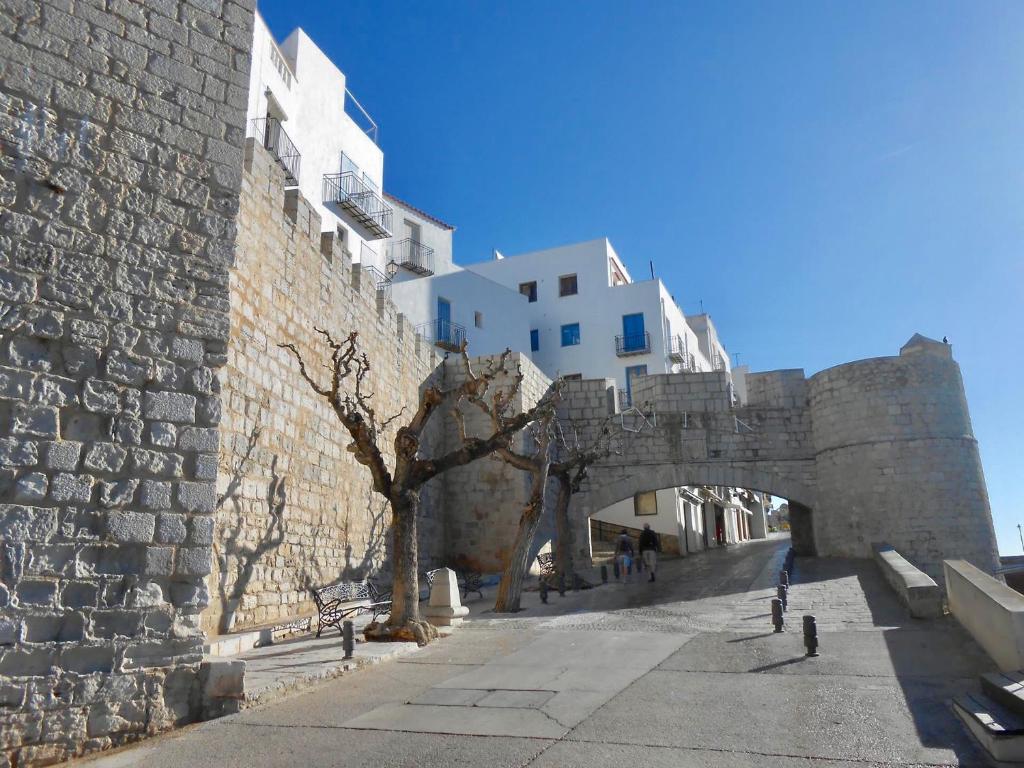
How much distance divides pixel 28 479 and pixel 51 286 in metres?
1.11

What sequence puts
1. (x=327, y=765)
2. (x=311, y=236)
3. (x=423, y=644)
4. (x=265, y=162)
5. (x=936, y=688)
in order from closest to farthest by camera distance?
(x=327, y=765)
(x=936, y=688)
(x=423, y=644)
(x=265, y=162)
(x=311, y=236)

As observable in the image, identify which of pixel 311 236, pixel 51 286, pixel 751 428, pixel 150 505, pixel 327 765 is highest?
pixel 311 236

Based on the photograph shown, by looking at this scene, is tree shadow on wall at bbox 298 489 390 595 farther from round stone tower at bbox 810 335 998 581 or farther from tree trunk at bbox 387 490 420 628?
round stone tower at bbox 810 335 998 581

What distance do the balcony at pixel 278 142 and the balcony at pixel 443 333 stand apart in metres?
7.63

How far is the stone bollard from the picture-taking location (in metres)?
8.58

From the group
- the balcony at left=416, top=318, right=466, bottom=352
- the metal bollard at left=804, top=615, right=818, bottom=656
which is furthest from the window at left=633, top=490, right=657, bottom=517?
the metal bollard at left=804, top=615, right=818, bottom=656

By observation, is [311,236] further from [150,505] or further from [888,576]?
[888,576]

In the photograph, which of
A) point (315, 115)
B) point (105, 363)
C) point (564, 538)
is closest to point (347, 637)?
point (105, 363)

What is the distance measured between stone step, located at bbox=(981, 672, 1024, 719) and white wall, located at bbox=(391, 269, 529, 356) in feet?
66.3

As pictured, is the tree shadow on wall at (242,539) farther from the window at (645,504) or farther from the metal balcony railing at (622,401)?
the window at (645,504)

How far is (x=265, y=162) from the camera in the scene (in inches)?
336

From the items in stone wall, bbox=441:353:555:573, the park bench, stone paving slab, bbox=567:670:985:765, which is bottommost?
stone paving slab, bbox=567:670:985:765

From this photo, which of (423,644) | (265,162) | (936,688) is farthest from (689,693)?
(265,162)

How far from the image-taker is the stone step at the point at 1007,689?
12.8 feet
